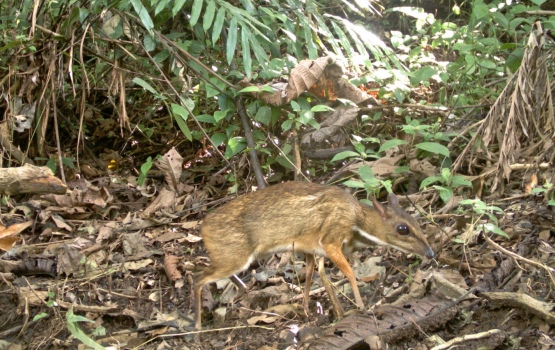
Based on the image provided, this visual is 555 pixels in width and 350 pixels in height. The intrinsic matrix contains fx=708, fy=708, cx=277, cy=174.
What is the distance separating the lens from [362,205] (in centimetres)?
562

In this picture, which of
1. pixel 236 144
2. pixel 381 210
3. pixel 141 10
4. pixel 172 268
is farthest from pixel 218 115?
pixel 381 210

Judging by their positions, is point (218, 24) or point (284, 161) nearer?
point (218, 24)

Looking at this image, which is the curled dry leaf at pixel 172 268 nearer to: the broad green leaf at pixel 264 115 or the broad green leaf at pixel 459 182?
the broad green leaf at pixel 264 115

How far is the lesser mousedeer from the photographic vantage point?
5344 millimetres

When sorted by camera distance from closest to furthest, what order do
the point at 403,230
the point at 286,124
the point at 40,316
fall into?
the point at 40,316, the point at 403,230, the point at 286,124

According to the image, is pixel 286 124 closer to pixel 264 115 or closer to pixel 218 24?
pixel 264 115

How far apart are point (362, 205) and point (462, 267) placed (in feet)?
2.99

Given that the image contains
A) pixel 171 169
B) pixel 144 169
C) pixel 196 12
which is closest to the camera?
pixel 196 12

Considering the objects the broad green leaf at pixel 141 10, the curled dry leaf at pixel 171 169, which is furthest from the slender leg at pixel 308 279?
the curled dry leaf at pixel 171 169

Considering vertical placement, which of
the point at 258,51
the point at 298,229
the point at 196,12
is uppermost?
the point at 196,12

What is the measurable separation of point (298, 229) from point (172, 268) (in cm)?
140

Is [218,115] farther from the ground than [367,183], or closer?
farther from the ground

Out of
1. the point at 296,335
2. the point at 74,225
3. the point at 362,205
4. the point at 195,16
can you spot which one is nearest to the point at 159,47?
the point at 195,16

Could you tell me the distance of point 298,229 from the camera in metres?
5.39
